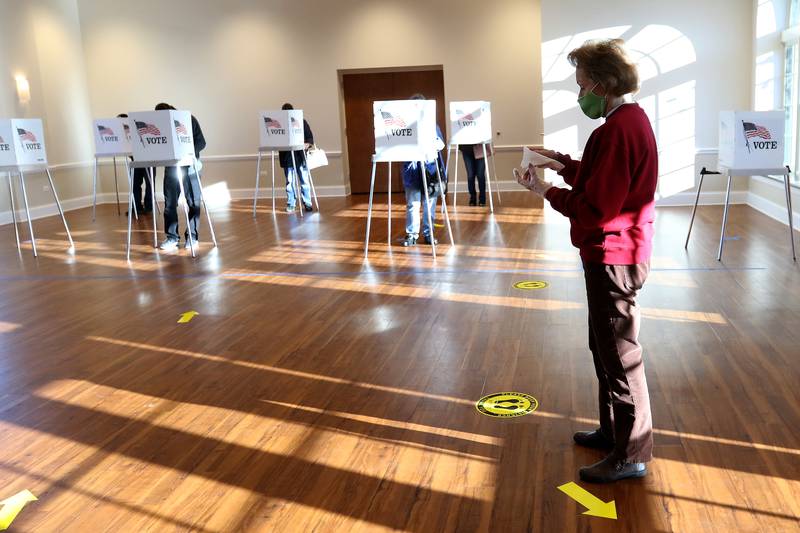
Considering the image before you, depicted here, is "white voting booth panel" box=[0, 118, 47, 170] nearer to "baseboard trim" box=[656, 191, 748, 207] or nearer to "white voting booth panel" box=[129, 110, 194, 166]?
"white voting booth panel" box=[129, 110, 194, 166]

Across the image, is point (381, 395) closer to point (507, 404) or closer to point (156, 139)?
point (507, 404)

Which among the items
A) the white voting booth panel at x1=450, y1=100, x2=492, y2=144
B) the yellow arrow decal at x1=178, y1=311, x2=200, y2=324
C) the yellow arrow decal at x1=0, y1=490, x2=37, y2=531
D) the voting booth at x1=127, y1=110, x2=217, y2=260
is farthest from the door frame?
the yellow arrow decal at x1=0, y1=490, x2=37, y2=531

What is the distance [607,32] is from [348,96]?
4889mm

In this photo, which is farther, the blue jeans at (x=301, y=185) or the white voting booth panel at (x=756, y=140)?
the blue jeans at (x=301, y=185)

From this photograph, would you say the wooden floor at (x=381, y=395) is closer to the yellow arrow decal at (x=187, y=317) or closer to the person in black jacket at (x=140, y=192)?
the yellow arrow decal at (x=187, y=317)

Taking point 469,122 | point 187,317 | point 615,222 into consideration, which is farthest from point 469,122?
point 615,222

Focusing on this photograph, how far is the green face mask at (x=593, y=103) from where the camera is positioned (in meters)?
2.36

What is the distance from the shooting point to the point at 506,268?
19.9 feet

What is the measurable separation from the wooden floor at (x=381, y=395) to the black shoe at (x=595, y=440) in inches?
2.4

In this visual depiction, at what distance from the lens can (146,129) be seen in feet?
22.5

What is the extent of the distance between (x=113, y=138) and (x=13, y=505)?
8.71 m

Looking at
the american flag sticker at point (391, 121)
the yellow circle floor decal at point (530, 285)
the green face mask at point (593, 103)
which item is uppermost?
the american flag sticker at point (391, 121)

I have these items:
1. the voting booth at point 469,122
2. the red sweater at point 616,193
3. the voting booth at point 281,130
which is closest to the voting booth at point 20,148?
the voting booth at point 281,130

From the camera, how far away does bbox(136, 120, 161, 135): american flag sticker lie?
685 cm
